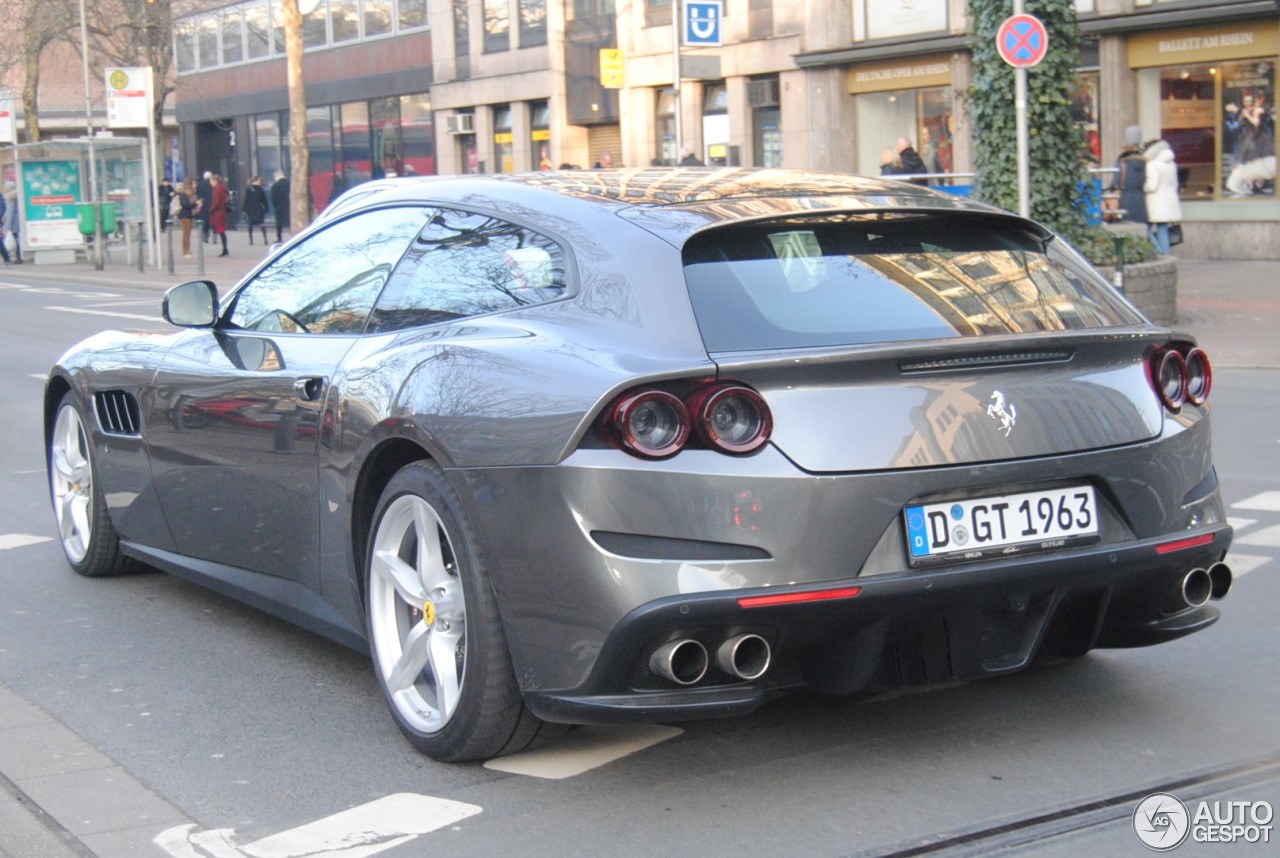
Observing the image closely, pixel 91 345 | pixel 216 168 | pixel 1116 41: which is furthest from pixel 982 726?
pixel 216 168

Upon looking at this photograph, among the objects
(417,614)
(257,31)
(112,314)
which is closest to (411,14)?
(257,31)

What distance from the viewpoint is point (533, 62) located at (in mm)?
42094

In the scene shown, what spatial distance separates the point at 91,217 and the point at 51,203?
4.13 meters

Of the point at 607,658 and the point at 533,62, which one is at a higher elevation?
the point at 533,62

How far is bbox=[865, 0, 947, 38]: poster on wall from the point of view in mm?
30531

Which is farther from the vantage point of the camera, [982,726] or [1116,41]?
[1116,41]

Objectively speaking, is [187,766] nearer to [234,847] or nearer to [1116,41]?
[234,847]

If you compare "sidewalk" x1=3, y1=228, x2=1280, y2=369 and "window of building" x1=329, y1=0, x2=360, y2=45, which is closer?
"sidewalk" x1=3, y1=228, x2=1280, y2=369

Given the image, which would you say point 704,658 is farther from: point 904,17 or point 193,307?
point 904,17

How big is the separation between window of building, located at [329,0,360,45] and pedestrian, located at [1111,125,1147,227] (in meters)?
30.9

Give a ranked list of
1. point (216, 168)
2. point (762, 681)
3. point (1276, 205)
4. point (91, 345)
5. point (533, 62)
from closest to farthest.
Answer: point (762, 681) < point (91, 345) < point (1276, 205) < point (533, 62) < point (216, 168)

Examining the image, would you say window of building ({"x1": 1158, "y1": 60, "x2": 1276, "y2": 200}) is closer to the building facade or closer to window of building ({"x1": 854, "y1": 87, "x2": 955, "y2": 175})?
the building facade

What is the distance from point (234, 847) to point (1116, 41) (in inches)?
1018

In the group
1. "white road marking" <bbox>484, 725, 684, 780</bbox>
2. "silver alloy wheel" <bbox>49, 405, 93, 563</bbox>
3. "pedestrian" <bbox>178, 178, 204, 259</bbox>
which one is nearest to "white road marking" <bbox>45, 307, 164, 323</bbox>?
"pedestrian" <bbox>178, 178, 204, 259</bbox>
